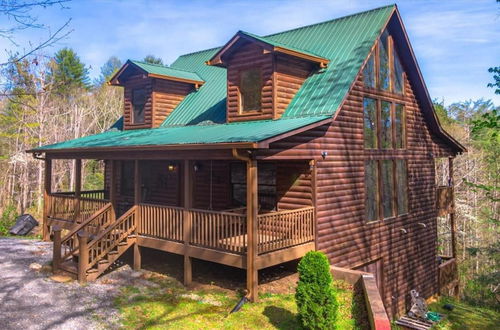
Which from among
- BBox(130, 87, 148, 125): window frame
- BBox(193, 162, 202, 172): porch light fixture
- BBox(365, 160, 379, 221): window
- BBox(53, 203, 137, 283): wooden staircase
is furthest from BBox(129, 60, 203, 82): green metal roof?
BBox(365, 160, 379, 221): window

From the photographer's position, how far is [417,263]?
16.3m

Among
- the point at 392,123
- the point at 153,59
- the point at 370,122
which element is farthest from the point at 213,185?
the point at 153,59

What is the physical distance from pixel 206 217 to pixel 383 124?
7.63m

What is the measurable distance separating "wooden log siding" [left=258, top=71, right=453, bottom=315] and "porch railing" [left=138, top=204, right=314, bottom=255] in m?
0.92

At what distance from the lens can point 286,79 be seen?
1292 centimetres

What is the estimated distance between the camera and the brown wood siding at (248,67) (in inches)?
498

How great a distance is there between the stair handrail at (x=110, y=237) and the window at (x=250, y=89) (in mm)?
4948

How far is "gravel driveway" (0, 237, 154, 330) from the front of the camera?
839cm

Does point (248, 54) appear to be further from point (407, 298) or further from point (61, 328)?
point (407, 298)

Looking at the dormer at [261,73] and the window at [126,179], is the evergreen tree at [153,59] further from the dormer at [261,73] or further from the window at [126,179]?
the dormer at [261,73]

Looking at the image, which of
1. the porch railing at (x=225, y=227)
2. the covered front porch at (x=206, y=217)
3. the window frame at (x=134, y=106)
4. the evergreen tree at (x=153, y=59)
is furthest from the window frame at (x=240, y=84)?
the evergreen tree at (x=153, y=59)

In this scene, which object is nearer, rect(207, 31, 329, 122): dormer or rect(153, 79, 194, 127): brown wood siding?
rect(207, 31, 329, 122): dormer

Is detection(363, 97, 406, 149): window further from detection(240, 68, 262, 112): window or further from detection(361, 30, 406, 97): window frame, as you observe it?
detection(240, 68, 262, 112): window

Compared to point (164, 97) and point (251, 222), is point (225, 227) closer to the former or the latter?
point (251, 222)
